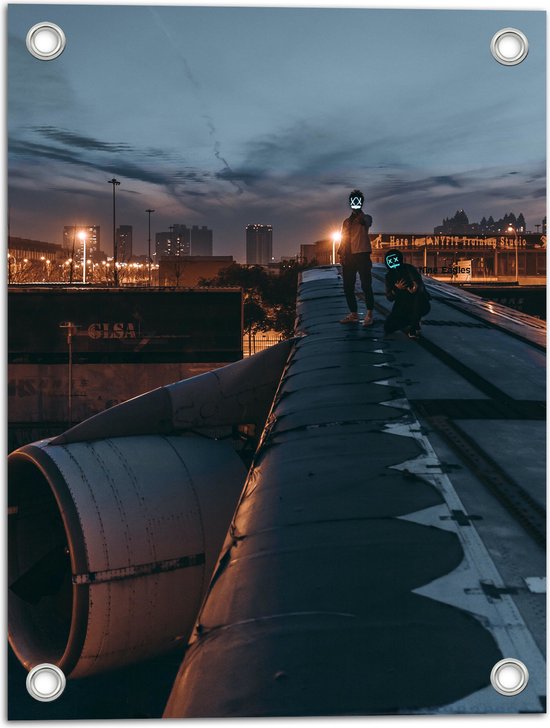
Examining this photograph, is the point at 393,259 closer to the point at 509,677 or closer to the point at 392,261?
the point at 392,261

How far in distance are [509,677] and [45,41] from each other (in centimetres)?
601

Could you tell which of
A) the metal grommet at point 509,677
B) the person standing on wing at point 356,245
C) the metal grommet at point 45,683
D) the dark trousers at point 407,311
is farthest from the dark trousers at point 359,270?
the metal grommet at point 509,677

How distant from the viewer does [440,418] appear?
6.57 meters

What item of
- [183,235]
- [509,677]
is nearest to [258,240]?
[509,677]

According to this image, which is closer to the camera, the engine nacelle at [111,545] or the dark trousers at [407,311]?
the engine nacelle at [111,545]

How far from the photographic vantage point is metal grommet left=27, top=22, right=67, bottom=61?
591 centimetres

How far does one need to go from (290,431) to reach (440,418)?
1.48 meters

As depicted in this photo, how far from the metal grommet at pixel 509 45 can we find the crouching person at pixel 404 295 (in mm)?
3816

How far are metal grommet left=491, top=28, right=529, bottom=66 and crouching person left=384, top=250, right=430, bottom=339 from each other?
12.5 feet

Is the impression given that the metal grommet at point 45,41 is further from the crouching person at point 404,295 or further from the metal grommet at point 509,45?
the crouching person at point 404,295

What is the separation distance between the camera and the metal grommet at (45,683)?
4797mm

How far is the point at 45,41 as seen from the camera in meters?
5.94

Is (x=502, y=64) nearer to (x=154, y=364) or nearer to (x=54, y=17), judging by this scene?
(x=54, y=17)

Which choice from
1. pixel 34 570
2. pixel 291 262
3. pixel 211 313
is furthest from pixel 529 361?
pixel 291 262
